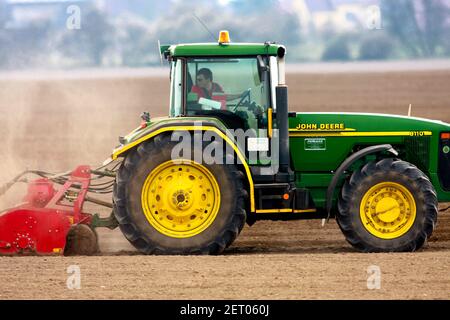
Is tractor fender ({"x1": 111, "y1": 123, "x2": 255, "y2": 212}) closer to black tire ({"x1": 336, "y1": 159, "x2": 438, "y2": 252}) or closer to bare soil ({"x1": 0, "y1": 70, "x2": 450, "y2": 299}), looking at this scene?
bare soil ({"x1": 0, "y1": 70, "x2": 450, "y2": 299})

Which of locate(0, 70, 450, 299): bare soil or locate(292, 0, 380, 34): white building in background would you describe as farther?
locate(292, 0, 380, 34): white building in background

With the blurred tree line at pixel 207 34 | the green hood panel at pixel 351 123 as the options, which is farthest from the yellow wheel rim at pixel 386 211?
the blurred tree line at pixel 207 34

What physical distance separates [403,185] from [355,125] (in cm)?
87

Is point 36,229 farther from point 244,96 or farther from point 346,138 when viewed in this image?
point 346,138

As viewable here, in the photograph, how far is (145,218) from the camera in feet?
33.1

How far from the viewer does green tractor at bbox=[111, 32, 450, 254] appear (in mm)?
10016

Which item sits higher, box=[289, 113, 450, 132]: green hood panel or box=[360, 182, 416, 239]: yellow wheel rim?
box=[289, 113, 450, 132]: green hood panel

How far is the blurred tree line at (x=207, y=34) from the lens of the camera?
18.5m

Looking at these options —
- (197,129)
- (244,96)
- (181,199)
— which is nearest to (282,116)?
(244,96)

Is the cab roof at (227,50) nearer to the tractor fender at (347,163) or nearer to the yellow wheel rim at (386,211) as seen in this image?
the tractor fender at (347,163)

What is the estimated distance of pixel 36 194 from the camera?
10656 millimetres

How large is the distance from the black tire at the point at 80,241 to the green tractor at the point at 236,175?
0.70 m

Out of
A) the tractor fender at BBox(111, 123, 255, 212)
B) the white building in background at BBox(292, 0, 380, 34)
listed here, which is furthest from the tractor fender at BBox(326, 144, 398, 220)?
the white building in background at BBox(292, 0, 380, 34)
